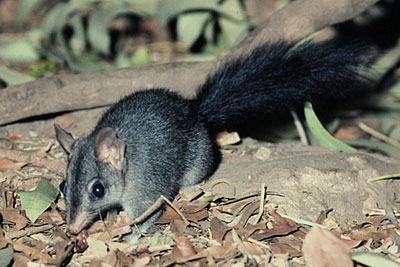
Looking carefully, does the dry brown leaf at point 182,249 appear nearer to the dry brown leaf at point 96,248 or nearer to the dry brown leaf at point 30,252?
the dry brown leaf at point 96,248

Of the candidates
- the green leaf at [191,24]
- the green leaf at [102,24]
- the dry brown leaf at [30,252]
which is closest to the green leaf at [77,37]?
the green leaf at [102,24]

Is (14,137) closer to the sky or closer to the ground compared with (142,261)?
closer to the sky

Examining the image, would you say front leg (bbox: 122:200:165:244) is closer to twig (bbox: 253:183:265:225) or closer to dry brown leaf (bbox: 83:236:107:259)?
dry brown leaf (bbox: 83:236:107:259)

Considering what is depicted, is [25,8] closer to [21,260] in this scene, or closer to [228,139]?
[228,139]

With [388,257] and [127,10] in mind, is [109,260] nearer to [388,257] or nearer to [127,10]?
[388,257]

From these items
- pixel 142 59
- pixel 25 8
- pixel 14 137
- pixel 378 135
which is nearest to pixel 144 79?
pixel 14 137

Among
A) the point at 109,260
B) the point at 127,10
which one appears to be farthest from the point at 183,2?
the point at 109,260
